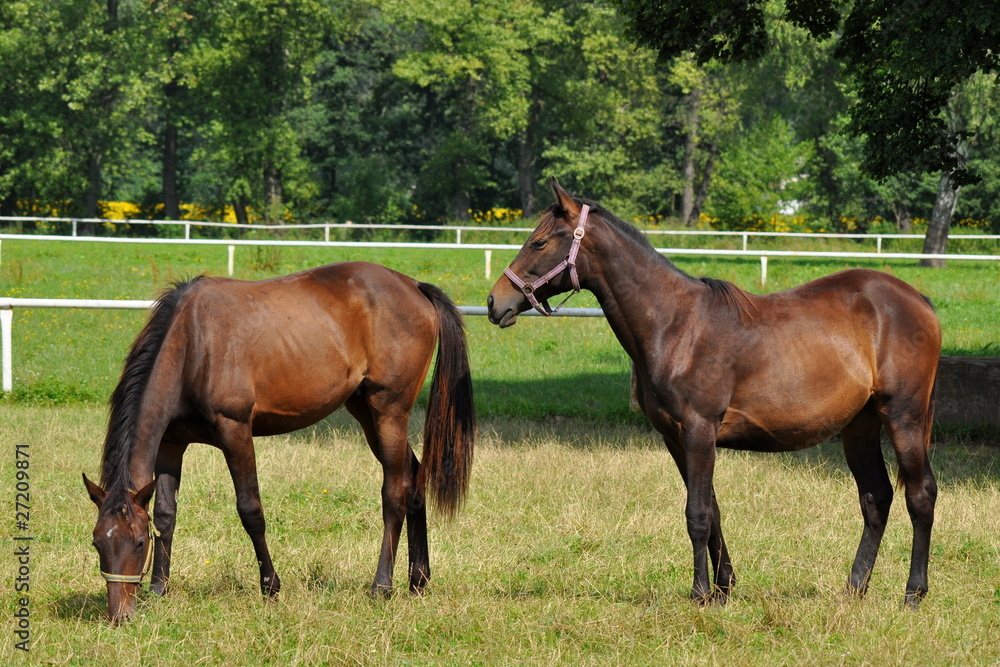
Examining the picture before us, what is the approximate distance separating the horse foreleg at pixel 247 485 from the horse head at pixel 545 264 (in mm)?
1612

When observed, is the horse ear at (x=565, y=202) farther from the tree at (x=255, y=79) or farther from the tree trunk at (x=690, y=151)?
the tree trunk at (x=690, y=151)

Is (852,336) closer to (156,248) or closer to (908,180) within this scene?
(156,248)

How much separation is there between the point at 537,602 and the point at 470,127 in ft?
129

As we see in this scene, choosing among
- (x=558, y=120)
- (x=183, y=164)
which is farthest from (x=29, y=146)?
(x=558, y=120)

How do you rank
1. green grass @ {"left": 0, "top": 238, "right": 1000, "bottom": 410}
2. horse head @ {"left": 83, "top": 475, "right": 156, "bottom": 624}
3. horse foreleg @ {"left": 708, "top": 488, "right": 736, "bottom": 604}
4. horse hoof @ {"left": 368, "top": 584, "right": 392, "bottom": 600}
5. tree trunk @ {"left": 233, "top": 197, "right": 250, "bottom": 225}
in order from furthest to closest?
tree trunk @ {"left": 233, "top": 197, "right": 250, "bottom": 225}, green grass @ {"left": 0, "top": 238, "right": 1000, "bottom": 410}, horse hoof @ {"left": 368, "top": 584, "right": 392, "bottom": 600}, horse foreleg @ {"left": 708, "top": 488, "right": 736, "bottom": 604}, horse head @ {"left": 83, "top": 475, "right": 156, "bottom": 624}

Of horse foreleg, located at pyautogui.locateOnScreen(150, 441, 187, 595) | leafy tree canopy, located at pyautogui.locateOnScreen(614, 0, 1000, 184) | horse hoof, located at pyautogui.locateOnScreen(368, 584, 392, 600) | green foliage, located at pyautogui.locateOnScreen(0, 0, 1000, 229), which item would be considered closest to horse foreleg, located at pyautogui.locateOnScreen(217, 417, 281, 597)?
horse foreleg, located at pyautogui.locateOnScreen(150, 441, 187, 595)

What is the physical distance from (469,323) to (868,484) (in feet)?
36.0

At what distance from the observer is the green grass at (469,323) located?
41.6ft

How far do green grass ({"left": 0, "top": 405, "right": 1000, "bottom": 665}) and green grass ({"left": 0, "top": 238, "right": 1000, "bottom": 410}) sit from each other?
284 cm

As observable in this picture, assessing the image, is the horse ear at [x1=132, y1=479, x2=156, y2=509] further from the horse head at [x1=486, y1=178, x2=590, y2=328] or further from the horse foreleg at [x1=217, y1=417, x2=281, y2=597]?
the horse head at [x1=486, y1=178, x2=590, y2=328]

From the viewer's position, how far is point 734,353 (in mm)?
5699

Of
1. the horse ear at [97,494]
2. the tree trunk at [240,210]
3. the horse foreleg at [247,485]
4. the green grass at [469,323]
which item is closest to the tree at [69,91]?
the tree trunk at [240,210]

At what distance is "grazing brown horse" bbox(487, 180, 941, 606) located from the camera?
5.61m

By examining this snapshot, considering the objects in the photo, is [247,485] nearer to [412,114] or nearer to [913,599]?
[913,599]
